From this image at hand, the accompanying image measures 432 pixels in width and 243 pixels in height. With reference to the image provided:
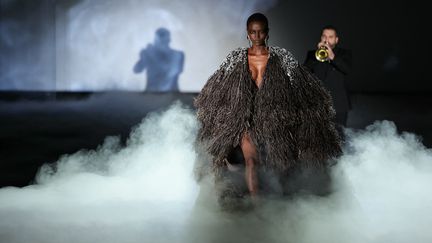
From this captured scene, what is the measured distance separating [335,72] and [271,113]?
1372 mm

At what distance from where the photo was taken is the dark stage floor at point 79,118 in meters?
4.67

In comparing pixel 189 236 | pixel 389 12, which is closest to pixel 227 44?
pixel 389 12

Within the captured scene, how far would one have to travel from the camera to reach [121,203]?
313 cm

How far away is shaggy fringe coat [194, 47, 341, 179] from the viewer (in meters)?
2.75

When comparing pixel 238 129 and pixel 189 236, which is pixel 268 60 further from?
pixel 189 236

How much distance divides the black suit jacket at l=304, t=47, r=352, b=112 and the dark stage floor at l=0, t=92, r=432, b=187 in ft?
4.89

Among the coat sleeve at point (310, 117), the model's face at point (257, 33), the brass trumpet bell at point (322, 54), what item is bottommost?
the coat sleeve at point (310, 117)

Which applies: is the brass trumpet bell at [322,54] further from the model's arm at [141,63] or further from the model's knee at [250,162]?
the model's arm at [141,63]

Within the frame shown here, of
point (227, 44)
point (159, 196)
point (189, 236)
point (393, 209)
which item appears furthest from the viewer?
point (227, 44)

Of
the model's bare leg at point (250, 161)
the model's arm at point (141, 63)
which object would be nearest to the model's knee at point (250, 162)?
the model's bare leg at point (250, 161)

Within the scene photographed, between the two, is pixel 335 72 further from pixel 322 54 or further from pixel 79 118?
pixel 79 118

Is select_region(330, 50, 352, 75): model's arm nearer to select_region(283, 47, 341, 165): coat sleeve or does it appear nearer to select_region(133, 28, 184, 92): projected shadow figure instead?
select_region(283, 47, 341, 165): coat sleeve

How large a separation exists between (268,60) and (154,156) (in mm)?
1396

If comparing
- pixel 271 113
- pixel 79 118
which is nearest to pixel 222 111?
pixel 271 113
